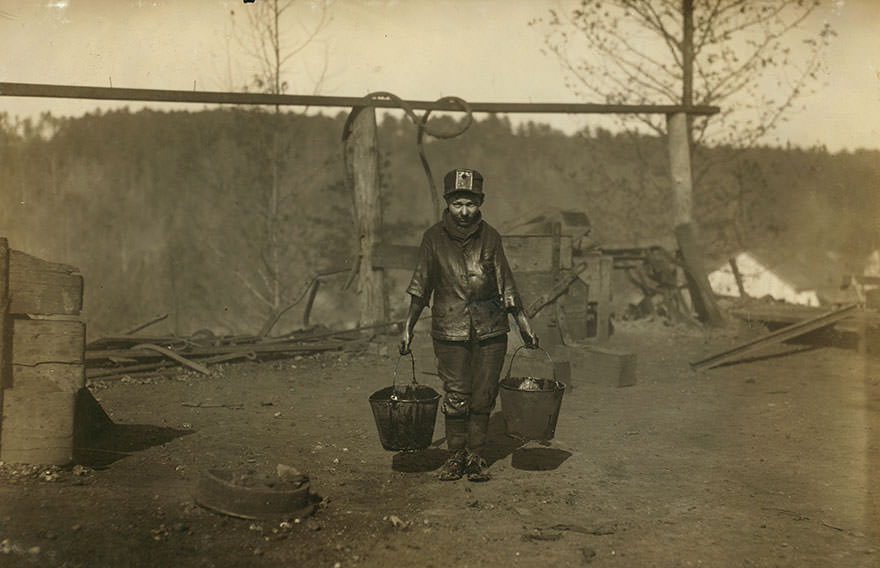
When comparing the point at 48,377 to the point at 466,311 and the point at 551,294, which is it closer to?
the point at 466,311

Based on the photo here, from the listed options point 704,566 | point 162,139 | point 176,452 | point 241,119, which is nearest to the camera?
point 704,566

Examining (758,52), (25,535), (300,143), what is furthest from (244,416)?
(300,143)

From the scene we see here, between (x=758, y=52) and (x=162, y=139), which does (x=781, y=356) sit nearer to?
(x=758, y=52)

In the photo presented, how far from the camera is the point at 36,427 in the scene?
4977 mm

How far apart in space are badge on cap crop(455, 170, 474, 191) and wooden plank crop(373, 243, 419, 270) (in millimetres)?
5193

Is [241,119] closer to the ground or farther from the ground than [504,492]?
farther from the ground

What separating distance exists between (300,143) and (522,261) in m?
27.9

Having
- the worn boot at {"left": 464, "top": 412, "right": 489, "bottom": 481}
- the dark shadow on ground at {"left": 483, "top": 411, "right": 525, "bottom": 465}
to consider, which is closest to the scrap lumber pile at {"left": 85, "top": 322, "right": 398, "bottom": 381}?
the dark shadow on ground at {"left": 483, "top": 411, "right": 525, "bottom": 465}

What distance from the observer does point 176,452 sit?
18.5ft

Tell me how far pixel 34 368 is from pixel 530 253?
6284 millimetres

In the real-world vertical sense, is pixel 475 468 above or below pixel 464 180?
below

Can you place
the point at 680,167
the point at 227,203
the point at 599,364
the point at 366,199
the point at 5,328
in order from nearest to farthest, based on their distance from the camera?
the point at 5,328, the point at 599,364, the point at 366,199, the point at 680,167, the point at 227,203

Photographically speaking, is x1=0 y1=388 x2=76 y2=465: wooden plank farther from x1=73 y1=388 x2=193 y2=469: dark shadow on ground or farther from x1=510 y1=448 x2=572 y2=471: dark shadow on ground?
x1=510 y1=448 x2=572 y2=471: dark shadow on ground

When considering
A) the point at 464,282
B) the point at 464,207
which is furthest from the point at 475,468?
the point at 464,207
